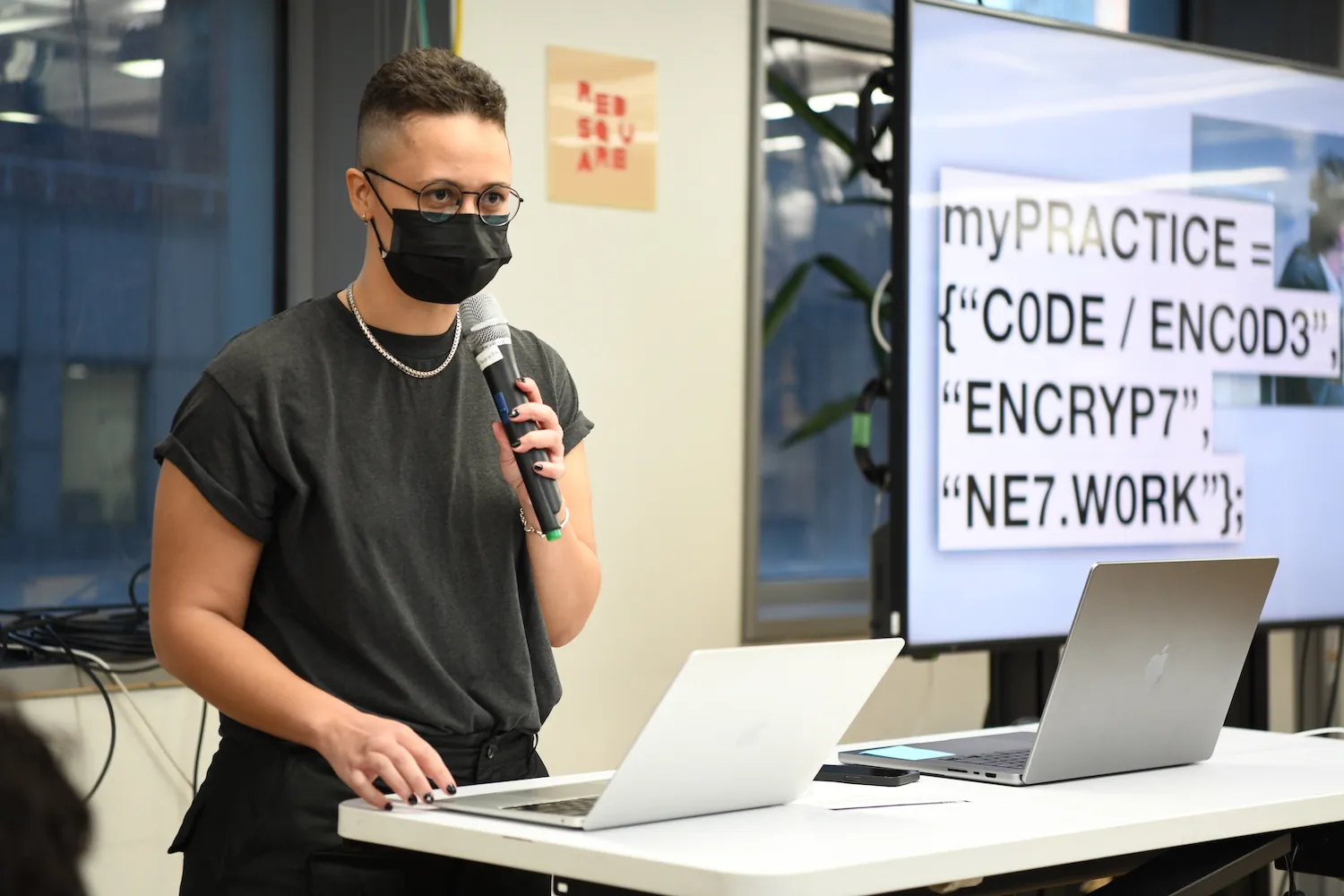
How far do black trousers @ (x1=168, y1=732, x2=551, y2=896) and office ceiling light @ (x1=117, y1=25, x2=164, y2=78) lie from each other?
1.48m

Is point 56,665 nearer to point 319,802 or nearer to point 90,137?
point 90,137

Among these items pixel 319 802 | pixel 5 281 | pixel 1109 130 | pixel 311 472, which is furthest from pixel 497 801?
pixel 1109 130

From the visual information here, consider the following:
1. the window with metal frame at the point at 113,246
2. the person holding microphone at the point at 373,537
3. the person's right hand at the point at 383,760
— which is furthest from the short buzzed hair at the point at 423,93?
the window with metal frame at the point at 113,246

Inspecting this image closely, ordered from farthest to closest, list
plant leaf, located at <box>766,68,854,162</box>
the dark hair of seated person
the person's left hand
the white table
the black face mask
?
plant leaf, located at <box>766,68,854,162</box> < the black face mask < the person's left hand < the white table < the dark hair of seated person

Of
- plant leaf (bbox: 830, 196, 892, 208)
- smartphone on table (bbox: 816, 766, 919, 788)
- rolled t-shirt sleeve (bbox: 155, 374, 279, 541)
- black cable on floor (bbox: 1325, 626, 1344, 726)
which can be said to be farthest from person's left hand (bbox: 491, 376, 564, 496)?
black cable on floor (bbox: 1325, 626, 1344, 726)

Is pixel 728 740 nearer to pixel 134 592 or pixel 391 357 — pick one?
pixel 391 357

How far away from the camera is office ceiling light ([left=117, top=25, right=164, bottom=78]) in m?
2.81

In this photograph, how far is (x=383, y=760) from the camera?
1.49 meters

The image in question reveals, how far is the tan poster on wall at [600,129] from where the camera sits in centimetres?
311

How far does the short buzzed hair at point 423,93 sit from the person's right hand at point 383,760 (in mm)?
629

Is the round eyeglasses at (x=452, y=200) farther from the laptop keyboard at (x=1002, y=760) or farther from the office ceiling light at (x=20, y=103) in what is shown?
the office ceiling light at (x=20, y=103)

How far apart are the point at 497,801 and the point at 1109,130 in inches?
80.1

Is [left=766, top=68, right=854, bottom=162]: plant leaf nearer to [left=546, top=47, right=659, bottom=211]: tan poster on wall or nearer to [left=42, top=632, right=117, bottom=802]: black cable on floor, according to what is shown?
[left=546, top=47, right=659, bottom=211]: tan poster on wall

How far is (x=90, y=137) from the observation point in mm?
2768
